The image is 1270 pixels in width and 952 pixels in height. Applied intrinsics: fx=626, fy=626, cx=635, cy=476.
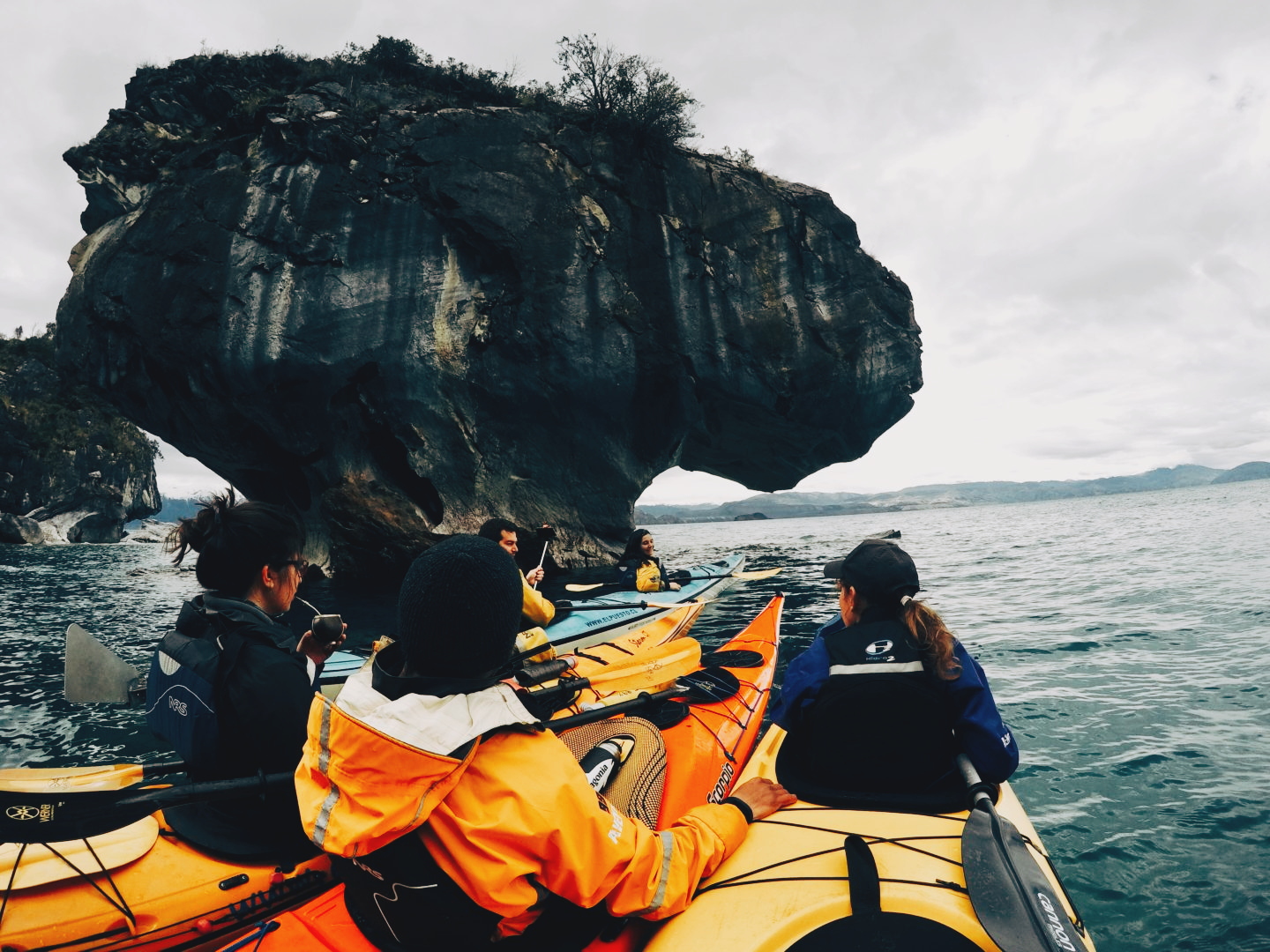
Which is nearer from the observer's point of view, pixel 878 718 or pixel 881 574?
pixel 878 718

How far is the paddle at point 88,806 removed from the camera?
88.6 inches

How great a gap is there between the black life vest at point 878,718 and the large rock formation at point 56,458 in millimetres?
49280

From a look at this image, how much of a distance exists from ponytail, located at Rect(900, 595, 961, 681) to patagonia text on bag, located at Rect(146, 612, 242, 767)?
2.56m

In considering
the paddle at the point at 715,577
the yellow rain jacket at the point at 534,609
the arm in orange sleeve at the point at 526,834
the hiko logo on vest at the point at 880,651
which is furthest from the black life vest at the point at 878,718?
the paddle at the point at 715,577

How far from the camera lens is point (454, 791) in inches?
54.7

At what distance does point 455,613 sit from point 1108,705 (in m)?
6.57

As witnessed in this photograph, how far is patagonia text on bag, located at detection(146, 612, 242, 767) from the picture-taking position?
2.25m

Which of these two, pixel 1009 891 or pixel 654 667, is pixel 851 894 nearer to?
pixel 1009 891

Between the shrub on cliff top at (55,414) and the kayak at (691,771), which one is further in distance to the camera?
the shrub on cliff top at (55,414)

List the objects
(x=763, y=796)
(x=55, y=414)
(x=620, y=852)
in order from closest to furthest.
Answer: (x=620, y=852) → (x=763, y=796) → (x=55, y=414)

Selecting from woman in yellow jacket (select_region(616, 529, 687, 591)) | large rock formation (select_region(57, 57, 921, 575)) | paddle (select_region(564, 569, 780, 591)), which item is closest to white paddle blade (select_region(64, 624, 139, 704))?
woman in yellow jacket (select_region(616, 529, 687, 591))

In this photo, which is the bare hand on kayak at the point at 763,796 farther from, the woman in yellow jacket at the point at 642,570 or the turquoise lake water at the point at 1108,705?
the woman in yellow jacket at the point at 642,570

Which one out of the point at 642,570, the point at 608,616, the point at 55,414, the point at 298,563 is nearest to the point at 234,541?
the point at 298,563

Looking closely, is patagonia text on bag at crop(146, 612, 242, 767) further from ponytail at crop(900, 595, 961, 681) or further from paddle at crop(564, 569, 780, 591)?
paddle at crop(564, 569, 780, 591)
